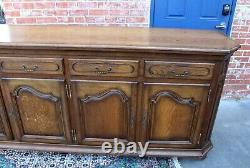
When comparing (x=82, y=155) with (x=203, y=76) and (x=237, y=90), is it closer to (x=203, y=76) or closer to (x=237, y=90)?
(x=203, y=76)

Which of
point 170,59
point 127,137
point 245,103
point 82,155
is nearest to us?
point 170,59

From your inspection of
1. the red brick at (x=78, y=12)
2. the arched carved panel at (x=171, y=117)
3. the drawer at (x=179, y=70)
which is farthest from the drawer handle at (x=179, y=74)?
the red brick at (x=78, y=12)

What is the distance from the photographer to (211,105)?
175 centimetres

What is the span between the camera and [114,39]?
1671mm

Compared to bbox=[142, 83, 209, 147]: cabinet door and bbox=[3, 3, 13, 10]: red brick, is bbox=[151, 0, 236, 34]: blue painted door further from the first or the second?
bbox=[3, 3, 13, 10]: red brick

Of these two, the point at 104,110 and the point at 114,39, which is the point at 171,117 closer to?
the point at 104,110

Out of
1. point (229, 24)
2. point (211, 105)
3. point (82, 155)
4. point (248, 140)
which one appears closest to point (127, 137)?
point (82, 155)

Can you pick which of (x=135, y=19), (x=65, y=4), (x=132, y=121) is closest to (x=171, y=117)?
(x=132, y=121)

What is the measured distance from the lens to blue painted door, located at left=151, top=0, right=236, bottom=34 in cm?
235

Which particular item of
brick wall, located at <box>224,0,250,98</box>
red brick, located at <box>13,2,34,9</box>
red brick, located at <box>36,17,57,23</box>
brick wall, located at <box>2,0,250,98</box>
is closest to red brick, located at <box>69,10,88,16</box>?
brick wall, located at <box>2,0,250,98</box>

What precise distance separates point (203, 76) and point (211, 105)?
0.86ft

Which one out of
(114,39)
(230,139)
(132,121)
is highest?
(114,39)

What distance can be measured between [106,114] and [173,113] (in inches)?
19.7

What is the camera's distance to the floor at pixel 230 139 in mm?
1999
